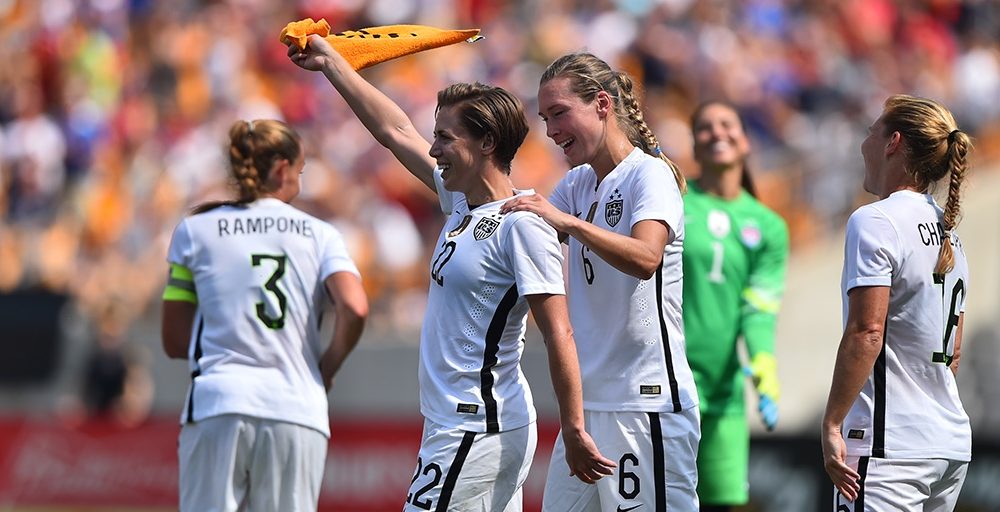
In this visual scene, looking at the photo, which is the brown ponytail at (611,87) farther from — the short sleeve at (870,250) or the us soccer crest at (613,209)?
the short sleeve at (870,250)

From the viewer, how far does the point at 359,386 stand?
14.2 meters

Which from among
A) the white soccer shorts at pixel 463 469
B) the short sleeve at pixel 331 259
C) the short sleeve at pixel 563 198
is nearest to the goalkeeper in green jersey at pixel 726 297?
the short sleeve at pixel 563 198

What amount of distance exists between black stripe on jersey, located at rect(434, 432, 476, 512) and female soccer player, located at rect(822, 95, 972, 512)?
3.97ft

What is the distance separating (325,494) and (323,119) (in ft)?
21.1

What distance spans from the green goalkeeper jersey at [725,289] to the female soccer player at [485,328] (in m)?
2.14

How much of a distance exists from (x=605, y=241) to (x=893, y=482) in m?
1.27

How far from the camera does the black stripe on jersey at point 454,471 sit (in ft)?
17.1

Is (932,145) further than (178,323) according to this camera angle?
No

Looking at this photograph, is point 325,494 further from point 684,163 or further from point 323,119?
point 323,119

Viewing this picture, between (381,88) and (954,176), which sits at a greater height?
(381,88)

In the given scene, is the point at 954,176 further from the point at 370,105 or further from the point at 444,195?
the point at 370,105

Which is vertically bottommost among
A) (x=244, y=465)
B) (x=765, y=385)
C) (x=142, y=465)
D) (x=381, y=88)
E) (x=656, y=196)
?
(x=142, y=465)

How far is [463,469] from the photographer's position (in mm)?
5227

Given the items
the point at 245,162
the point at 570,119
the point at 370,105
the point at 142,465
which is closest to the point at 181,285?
the point at 245,162
